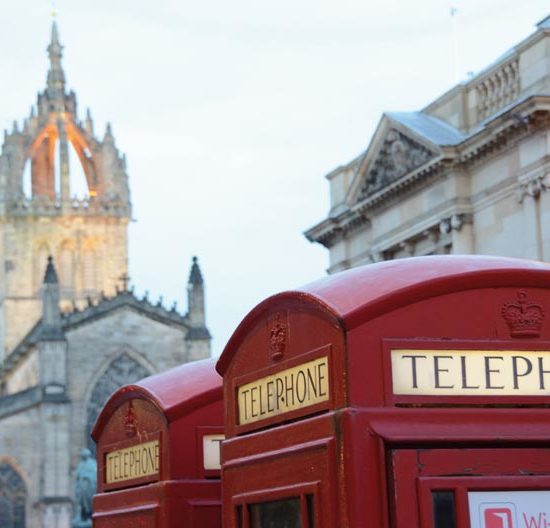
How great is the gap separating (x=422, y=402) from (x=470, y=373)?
0.13m

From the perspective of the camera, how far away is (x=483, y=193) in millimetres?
30688

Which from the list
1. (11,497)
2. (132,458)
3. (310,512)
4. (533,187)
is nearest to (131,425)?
(132,458)

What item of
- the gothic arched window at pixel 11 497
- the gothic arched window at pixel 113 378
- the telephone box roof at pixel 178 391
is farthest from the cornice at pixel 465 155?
the gothic arched window at pixel 113 378

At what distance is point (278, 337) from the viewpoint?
169 inches

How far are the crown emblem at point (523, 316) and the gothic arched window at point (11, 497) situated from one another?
56440 mm

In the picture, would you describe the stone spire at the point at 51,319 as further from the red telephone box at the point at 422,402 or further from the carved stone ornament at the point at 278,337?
the red telephone box at the point at 422,402

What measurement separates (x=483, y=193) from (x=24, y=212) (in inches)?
1994

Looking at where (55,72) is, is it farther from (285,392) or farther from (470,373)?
(470,373)

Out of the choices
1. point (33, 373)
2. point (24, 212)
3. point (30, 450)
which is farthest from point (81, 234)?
point (30, 450)

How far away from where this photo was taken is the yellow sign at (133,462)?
6.02m

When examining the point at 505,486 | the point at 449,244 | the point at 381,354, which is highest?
the point at 449,244

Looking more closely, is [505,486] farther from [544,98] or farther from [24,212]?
[24,212]

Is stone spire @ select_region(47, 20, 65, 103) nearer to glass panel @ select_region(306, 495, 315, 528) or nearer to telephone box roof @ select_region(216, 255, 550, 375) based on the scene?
telephone box roof @ select_region(216, 255, 550, 375)

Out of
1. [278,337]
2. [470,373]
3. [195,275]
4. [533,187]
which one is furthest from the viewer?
[195,275]
